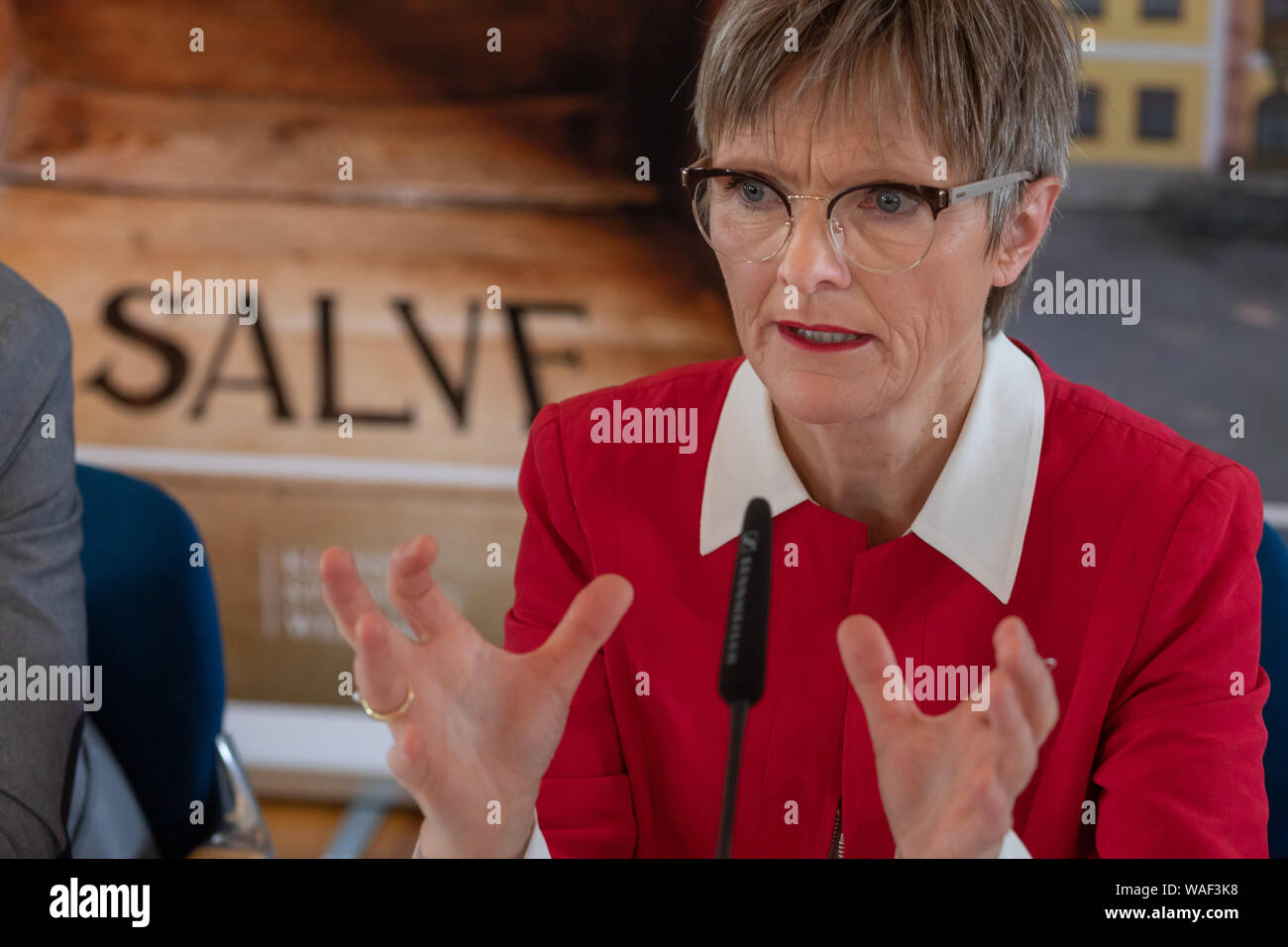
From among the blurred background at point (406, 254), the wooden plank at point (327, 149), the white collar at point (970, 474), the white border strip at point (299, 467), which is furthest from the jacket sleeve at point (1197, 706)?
the white border strip at point (299, 467)

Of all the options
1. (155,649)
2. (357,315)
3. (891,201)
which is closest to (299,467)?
(357,315)

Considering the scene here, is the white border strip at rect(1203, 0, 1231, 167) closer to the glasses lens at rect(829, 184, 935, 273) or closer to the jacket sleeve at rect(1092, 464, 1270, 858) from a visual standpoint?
the jacket sleeve at rect(1092, 464, 1270, 858)

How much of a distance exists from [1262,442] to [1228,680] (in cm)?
117

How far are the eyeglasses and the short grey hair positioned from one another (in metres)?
0.03

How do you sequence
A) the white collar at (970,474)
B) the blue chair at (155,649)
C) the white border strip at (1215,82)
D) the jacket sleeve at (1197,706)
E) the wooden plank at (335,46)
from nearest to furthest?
1. the jacket sleeve at (1197,706)
2. the white collar at (970,474)
3. the blue chair at (155,649)
4. the white border strip at (1215,82)
5. the wooden plank at (335,46)

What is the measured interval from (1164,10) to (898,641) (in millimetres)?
1351

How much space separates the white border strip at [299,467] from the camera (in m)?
2.12

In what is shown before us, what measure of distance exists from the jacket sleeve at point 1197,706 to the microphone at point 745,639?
39cm

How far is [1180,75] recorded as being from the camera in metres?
1.81

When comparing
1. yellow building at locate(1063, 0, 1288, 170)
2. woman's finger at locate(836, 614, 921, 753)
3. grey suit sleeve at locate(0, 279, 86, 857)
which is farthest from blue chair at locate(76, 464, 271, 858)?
yellow building at locate(1063, 0, 1288, 170)

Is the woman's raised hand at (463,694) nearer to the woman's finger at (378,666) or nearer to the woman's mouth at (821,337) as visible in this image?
the woman's finger at (378,666)

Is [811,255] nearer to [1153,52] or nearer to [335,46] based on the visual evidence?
[1153,52]

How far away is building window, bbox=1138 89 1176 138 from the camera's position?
5.95 ft

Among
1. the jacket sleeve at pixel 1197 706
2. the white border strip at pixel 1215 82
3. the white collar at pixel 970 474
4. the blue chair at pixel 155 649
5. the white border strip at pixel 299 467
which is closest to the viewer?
the jacket sleeve at pixel 1197 706
